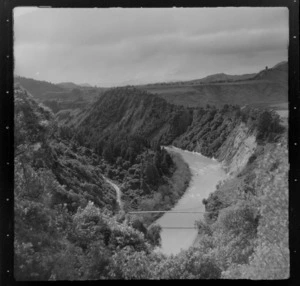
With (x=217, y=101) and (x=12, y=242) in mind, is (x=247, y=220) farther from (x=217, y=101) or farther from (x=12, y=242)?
(x=12, y=242)

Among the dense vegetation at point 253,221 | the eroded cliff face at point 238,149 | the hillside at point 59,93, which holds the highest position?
the hillside at point 59,93

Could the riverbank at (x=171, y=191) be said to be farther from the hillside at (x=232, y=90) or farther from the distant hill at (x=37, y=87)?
the distant hill at (x=37, y=87)

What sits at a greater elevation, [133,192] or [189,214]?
[133,192]

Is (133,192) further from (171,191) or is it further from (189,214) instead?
(189,214)

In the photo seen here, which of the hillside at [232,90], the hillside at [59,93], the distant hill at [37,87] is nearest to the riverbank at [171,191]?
Answer: the hillside at [232,90]

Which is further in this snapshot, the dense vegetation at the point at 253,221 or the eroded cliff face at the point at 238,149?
the eroded cliff face at the point at 238,149

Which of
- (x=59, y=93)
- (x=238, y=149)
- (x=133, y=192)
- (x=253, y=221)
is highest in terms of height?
(x=59, y=93)

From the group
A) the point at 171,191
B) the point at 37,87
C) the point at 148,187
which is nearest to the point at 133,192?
the point at 148,187

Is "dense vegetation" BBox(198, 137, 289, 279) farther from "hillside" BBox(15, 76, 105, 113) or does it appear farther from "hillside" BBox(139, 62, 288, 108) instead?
"hillside" BBox(15, 76, 105, 113)
